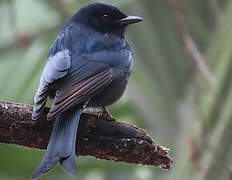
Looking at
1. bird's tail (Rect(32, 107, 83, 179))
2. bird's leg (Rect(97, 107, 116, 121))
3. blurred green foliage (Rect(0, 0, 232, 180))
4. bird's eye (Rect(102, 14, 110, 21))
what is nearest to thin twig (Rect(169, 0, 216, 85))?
blurred green foliage (Rect(0, 0, 232, 180))

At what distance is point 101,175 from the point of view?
592cm

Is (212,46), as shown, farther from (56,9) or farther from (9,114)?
(9,114)

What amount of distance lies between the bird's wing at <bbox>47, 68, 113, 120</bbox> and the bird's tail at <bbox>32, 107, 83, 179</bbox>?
0.45ft

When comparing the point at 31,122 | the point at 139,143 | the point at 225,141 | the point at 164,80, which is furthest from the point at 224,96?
the point at 31,122

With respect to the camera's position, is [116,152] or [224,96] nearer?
[116,152]

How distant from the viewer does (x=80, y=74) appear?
11.6 ft

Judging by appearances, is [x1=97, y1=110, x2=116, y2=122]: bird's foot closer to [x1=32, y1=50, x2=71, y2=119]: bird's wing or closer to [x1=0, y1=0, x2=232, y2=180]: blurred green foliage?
[x1=32, y1=50, x2=71, y2=119]: bird's wing

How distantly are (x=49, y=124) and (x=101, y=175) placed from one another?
8.52 feet

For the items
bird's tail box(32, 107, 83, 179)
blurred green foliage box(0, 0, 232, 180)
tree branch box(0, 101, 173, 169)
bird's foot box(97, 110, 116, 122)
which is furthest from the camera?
blurred green foliage box(0, 0, 232, 180)

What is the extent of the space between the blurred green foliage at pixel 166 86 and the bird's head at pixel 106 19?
45 centimetres

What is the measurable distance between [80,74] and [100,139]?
44 cm

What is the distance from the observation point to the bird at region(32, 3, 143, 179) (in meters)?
3.17

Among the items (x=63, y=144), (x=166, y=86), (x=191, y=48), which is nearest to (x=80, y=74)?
(x=63, y=144)

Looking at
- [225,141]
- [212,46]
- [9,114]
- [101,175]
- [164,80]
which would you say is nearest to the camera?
[9,114]
